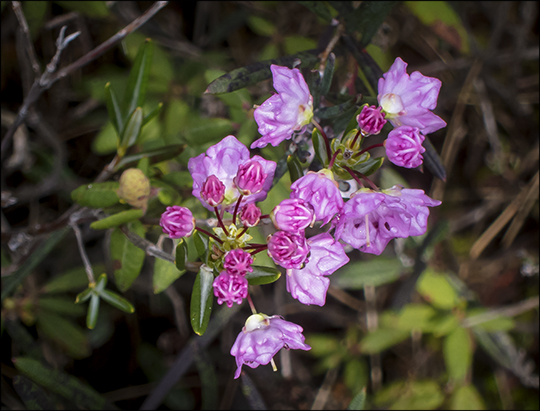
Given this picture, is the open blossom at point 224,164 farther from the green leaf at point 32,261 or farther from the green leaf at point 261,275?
the green leaf at point 32,261

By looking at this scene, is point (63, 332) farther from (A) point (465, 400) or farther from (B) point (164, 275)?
(A) point (465, 400)

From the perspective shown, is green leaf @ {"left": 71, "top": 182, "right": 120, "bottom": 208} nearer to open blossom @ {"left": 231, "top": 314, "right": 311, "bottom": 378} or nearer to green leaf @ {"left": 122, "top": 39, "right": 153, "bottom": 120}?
green leaf @ {"left": 122, "top": 39, "right": 153, "bottom": 120}

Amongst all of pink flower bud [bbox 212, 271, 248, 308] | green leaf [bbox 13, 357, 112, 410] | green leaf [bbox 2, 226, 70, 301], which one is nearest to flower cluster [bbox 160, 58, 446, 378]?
pink flower bud [bbox 212, 271, 248, 308]

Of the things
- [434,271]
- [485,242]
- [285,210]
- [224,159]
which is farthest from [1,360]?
[485,242]

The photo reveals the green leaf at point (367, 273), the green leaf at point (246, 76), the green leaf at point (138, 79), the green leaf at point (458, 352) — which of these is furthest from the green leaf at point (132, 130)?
the green leaf at point (458, 352)

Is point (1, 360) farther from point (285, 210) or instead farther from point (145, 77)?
point (285, 210)

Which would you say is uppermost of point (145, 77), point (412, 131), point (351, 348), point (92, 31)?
point (412, 131)

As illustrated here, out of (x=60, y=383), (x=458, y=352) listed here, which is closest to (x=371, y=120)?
(x=60, y=383)
